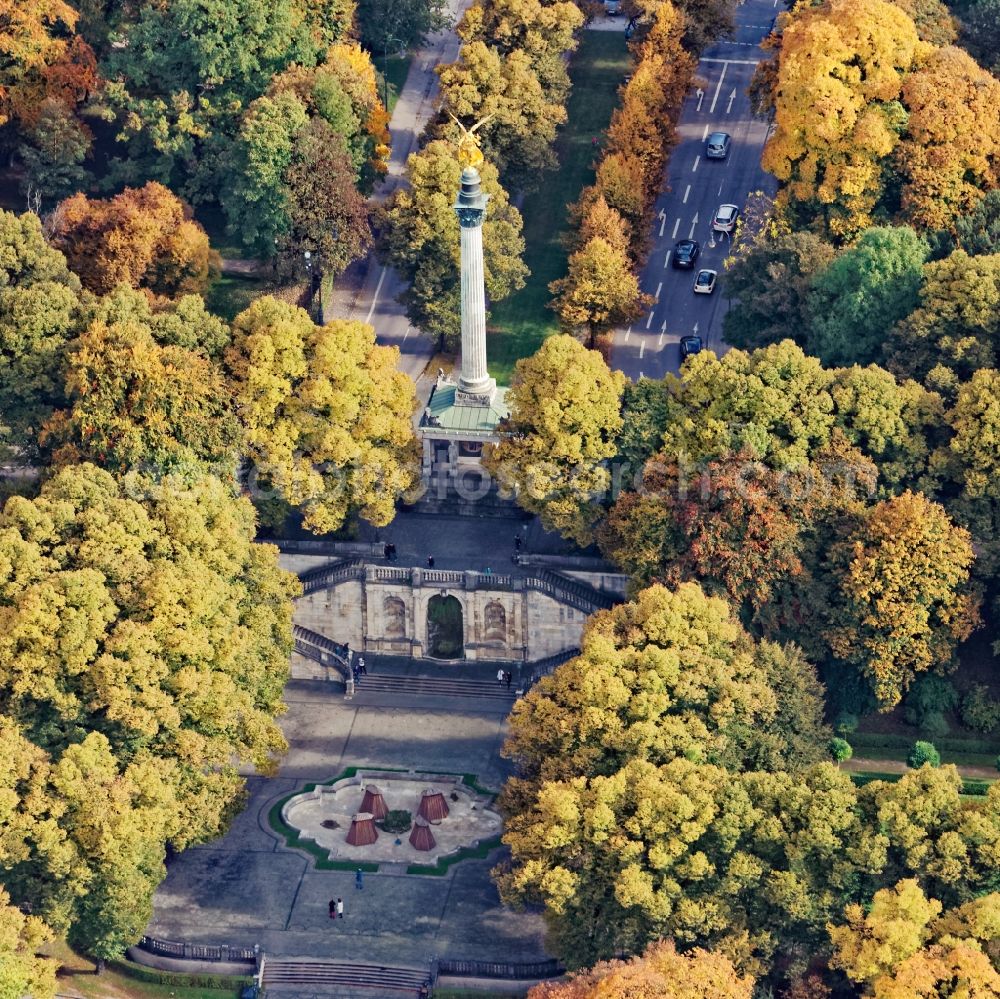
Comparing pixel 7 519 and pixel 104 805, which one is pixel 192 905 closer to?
pixel 104 805

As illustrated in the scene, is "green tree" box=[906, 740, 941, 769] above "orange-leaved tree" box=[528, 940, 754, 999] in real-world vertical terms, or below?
above

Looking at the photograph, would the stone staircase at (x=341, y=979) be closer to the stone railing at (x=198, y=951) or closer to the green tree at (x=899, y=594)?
the stone railing at (x=198, y=951)

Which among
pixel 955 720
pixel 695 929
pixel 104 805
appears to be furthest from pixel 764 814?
pixel 104 805

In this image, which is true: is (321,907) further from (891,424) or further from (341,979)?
(891,424)

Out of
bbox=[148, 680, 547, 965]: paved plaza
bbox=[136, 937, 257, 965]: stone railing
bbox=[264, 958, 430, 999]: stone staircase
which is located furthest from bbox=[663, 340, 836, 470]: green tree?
bbox=[136, 937, 257, 965]: stone railing

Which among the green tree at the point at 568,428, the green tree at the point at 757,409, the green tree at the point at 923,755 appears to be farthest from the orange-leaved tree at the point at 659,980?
the green tree at the point at 568,428

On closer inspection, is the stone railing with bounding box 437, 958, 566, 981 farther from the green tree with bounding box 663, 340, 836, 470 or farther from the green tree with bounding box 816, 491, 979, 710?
the green tree with bounding box 663, 340, 836, 470
